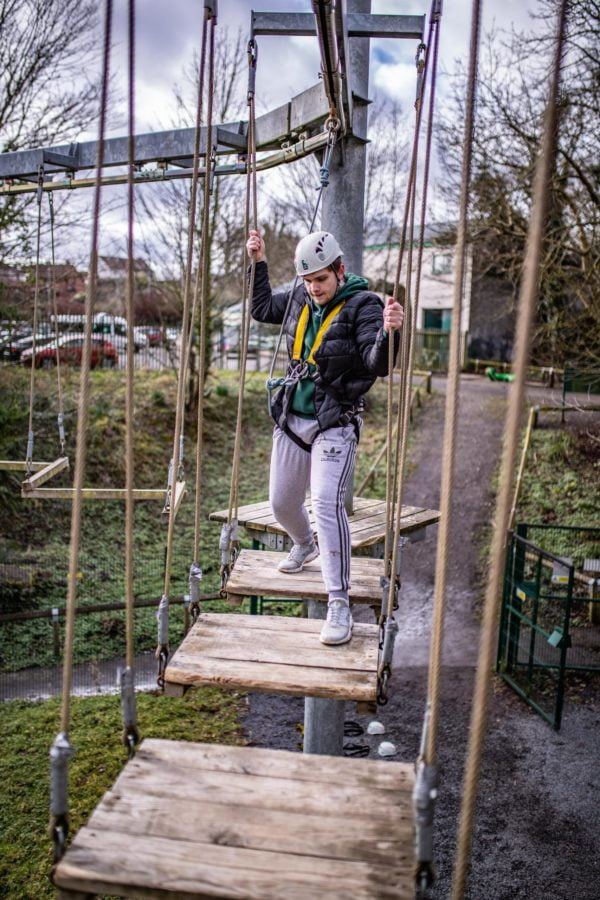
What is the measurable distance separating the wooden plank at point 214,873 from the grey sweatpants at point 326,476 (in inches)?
53.9

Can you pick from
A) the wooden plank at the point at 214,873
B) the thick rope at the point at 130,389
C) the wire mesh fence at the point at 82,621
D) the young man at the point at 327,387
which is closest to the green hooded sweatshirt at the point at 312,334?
the young man at the point at 327,387

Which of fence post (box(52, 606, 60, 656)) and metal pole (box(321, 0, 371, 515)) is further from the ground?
metal pole (box(321, 0, 371, 515))

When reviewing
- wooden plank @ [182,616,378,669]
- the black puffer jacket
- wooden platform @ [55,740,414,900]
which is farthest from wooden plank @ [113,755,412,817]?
the black puffer jacket

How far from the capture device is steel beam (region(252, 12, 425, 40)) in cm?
378

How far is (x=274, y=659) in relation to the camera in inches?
102

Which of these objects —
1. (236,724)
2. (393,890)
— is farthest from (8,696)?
(393,890)

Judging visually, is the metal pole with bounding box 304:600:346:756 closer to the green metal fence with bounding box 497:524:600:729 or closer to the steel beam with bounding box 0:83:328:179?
the steel beam with bounding box 0:83:328:179

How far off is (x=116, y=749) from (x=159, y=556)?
4.51m

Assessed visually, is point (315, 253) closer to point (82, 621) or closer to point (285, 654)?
point (285, 654)

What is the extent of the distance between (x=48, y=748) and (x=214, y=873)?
5.19m

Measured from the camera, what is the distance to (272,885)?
158 centimetres

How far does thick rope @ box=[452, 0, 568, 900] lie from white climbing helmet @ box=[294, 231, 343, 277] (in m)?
1.59

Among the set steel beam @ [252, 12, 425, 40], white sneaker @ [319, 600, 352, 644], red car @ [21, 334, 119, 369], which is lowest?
white sneaker @ [319, 600, 352, 644]

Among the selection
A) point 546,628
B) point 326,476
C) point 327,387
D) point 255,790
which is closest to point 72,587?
point 255,790
